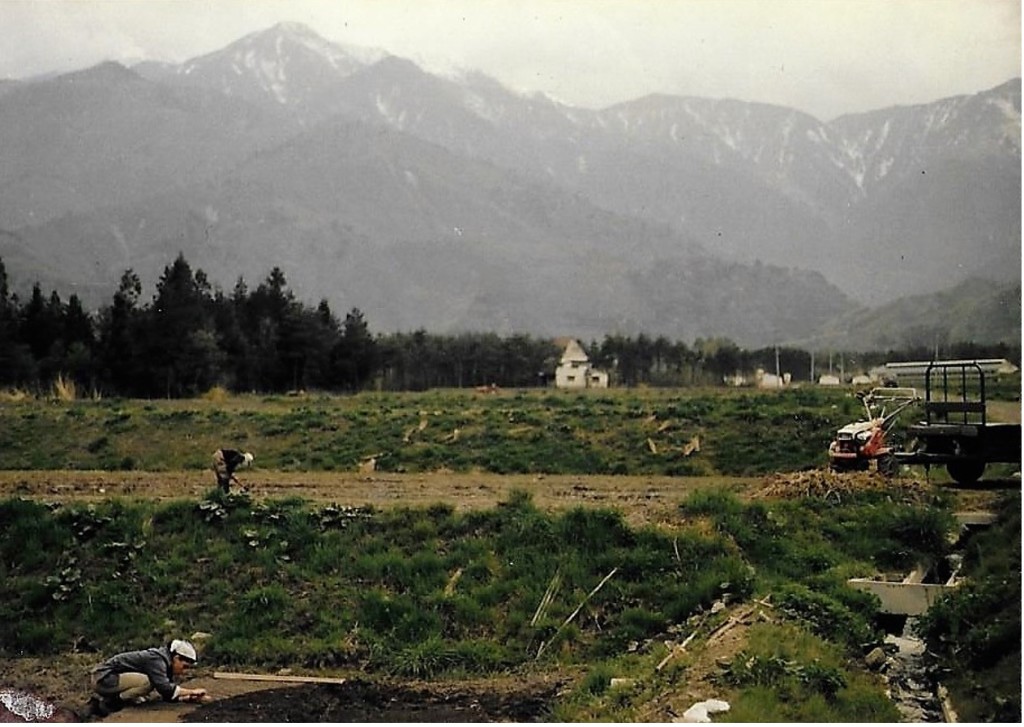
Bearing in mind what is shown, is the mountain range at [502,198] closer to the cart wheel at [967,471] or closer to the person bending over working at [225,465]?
the cart wheel at [967,471]

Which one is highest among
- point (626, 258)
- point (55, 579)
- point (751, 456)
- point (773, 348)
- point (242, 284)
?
point (626, 258)

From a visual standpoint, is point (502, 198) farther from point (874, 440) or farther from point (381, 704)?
point (381, 704)

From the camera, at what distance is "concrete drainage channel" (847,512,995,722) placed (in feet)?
17.1

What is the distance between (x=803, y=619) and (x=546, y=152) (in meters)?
36.0

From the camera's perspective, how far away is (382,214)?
179ft

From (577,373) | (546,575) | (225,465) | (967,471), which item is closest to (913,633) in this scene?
(967,471)

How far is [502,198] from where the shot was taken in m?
53.0

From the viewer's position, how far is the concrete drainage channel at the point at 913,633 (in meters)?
5.23

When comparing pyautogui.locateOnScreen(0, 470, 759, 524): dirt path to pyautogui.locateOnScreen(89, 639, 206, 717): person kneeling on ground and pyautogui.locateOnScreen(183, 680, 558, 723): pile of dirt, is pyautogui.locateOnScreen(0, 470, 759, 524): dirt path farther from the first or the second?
pyautogui.locateOnScreen(89, 639, 206, 717): person kneeling on ground

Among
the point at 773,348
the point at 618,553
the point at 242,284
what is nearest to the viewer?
the point at 618,553

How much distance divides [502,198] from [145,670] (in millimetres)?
48262

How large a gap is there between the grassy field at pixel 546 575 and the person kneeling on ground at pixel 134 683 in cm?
61

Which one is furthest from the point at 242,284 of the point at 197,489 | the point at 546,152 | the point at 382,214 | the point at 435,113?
the point at 382,214

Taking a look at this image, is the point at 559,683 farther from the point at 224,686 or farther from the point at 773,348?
the point at 773,348
